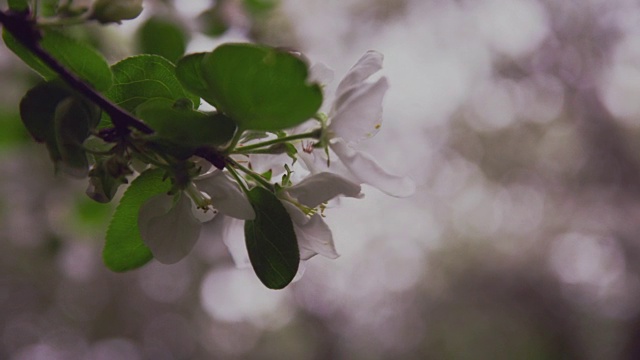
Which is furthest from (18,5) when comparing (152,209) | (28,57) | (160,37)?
(160,37)

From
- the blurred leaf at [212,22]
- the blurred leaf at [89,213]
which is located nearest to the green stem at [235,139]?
the blurred leaf at [212,22]

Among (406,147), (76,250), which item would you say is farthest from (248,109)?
(406,147)

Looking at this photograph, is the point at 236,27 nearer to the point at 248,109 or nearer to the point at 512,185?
the point at 248,109

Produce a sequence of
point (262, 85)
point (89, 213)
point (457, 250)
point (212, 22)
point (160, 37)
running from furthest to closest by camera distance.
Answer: point (457, 250), point (89, 213), point (212, 22), point (160, 37), point (262, 85)

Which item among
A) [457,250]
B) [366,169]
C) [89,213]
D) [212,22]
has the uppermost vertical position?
[366,169]

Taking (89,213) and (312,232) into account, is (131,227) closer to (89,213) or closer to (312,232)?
(312,232)

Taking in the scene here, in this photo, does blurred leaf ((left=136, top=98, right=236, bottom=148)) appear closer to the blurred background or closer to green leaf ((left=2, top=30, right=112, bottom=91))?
green leaf ((left=2, top=30, right=112, bottom=91))
